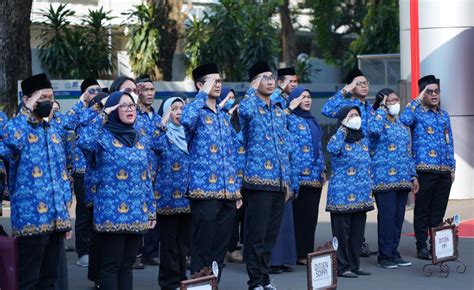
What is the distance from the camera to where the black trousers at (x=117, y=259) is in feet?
26.7

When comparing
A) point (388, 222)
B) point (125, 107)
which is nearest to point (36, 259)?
point (125, 107)

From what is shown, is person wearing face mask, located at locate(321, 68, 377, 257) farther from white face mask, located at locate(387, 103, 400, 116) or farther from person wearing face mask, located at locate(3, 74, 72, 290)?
person wearing face mask, located at locate(3, 74, 72, 290)

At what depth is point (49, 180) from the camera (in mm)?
8070

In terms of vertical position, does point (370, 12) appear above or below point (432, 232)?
above

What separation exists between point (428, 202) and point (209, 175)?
398 cm

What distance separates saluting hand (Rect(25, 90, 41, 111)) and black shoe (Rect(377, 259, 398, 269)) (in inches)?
193

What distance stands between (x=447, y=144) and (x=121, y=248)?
5235 millimetres

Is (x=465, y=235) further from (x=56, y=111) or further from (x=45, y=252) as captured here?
(x=45, y=252)

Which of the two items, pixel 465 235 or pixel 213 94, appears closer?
pixel 213 94

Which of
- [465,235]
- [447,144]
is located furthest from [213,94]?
[465,235]

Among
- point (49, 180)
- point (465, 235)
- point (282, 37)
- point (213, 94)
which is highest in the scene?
point (282, 37)

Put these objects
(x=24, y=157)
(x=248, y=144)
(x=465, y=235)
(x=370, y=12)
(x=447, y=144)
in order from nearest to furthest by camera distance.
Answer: (x=24, y=157), (x=248, y=144), (x=447, y=144), (x=465, y=235), (x=370, y=12)

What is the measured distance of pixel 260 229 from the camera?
9508mm

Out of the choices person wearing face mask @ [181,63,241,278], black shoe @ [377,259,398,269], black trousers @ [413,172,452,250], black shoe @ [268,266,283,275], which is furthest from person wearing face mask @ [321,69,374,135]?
person wearing face mask @ [181,63,241,278]
